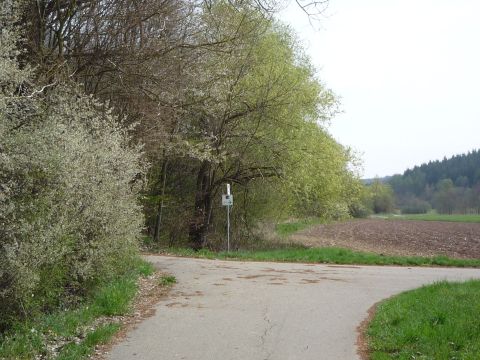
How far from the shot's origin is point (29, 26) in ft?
41.4

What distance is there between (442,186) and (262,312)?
138m

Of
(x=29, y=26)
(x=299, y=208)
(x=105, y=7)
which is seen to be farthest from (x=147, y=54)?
(x=299, y=208)

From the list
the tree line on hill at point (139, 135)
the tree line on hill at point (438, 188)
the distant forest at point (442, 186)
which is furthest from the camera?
the distant forest at point (442, 186)

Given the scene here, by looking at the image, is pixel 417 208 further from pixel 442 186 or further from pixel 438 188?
pixel 442 186

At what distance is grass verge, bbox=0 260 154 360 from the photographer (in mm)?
6941

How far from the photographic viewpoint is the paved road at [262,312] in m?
7.24

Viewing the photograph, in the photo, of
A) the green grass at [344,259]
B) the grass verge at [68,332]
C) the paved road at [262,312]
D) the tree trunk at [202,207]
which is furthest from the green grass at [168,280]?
the tree trunk at [202,207]

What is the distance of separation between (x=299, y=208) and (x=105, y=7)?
14.2 metres

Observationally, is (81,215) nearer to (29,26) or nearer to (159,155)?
(29,26)

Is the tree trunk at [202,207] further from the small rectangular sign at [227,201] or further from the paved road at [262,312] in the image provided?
the paved road at [262,312]

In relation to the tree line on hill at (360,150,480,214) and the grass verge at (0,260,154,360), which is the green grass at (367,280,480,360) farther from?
the tree line on hill at (360,150,480,214)

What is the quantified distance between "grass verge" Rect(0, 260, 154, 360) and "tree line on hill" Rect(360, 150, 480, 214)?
105330mm

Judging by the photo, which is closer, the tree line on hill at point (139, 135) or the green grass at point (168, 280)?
the tree line on hill at point (139, 135)

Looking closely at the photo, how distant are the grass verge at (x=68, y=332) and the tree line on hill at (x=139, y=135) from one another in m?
0.42
